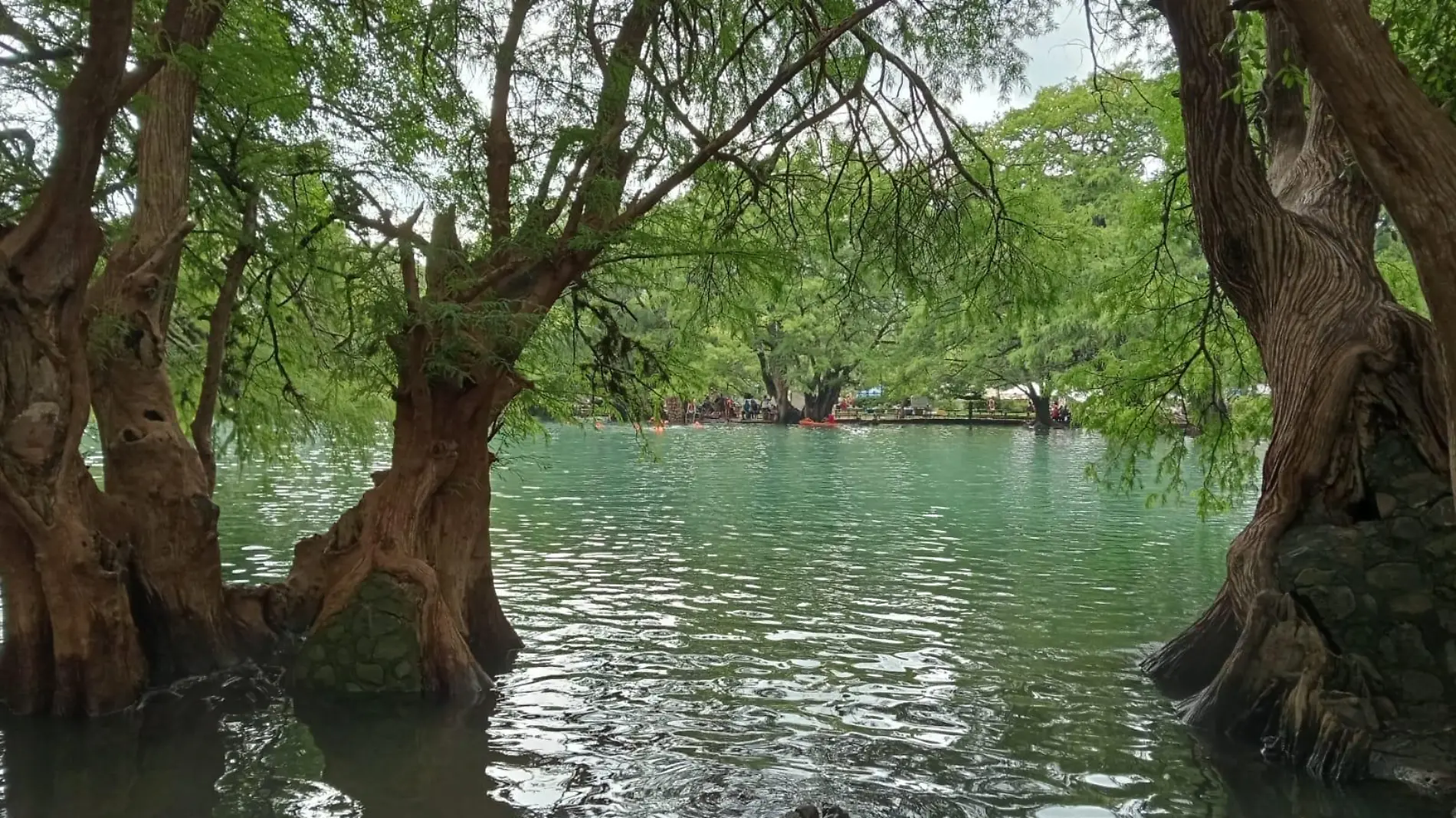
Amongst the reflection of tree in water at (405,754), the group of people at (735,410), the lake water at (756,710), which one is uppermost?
the group of people at (735,410)

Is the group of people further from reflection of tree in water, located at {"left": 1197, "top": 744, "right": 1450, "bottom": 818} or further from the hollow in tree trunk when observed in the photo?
reflection of tree in water, located at {"left": 1197, "top": 744, "right": 1450, "bottom": 818}

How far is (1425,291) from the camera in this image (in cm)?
416

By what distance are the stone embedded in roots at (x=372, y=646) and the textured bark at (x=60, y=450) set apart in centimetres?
125

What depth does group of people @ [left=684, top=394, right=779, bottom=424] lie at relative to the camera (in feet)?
200

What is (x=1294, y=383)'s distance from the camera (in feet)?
24.6

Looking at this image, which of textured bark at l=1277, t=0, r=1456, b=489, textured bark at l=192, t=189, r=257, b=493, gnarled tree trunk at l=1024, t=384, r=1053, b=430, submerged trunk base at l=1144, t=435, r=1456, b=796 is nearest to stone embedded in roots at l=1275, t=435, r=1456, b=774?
submerged trunk base at l=1144, t=435, r=1456, b=796

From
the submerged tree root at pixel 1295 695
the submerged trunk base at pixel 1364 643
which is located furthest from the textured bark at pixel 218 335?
the submerged trunk base at pixel 1364 643

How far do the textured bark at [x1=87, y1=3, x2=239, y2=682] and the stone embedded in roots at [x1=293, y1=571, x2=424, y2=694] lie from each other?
Answer: 923 millimetres

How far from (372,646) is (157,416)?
2492 millimetres

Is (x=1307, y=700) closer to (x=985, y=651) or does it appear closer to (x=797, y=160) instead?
(x=985, y=651)

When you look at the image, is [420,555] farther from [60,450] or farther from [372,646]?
[60,450]

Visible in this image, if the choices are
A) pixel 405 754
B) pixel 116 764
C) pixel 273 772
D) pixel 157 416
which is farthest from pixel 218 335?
pixel 405 754

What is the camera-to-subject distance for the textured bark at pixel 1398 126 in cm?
404

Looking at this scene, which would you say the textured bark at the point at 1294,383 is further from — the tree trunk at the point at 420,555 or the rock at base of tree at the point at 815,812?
the tree trunk at the point at 420,555
